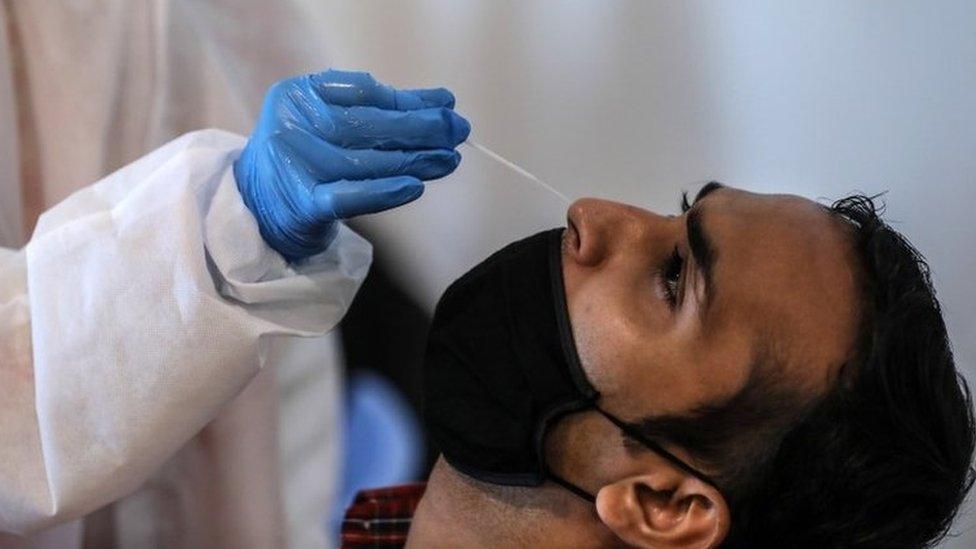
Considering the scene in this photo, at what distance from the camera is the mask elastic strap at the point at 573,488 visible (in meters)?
1.06

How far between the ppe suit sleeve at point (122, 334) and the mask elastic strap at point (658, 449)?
0.37 m

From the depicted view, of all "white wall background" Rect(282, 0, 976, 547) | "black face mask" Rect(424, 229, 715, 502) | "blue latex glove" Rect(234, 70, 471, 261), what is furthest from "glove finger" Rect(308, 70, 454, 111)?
"white wall background" Rect(282, 0, 976, 547)

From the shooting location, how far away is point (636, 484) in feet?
3.39

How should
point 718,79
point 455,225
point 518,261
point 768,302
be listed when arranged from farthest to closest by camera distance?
point 455,225 < point 718,79 < point 518,261 < point 768,302

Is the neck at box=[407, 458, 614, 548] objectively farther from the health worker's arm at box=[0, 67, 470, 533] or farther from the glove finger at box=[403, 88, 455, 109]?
the glove finger at box=[403, 88, 455, 109]

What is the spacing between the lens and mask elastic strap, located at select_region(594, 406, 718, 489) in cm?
102

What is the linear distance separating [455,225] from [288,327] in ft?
1.69

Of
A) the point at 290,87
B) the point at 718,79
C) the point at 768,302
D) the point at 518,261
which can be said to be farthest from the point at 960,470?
the point at 290,87

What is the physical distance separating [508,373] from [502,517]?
157 mm

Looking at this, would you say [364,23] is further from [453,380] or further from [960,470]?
[960,470]

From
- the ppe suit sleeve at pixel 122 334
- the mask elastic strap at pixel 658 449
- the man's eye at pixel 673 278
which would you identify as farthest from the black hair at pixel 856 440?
the ppe suit sleeve at pixel 122 334

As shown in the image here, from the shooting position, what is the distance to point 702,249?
3.42 feet

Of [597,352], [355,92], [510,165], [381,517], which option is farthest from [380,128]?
[381,517]

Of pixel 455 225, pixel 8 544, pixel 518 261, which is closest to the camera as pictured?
pixel 518 261
